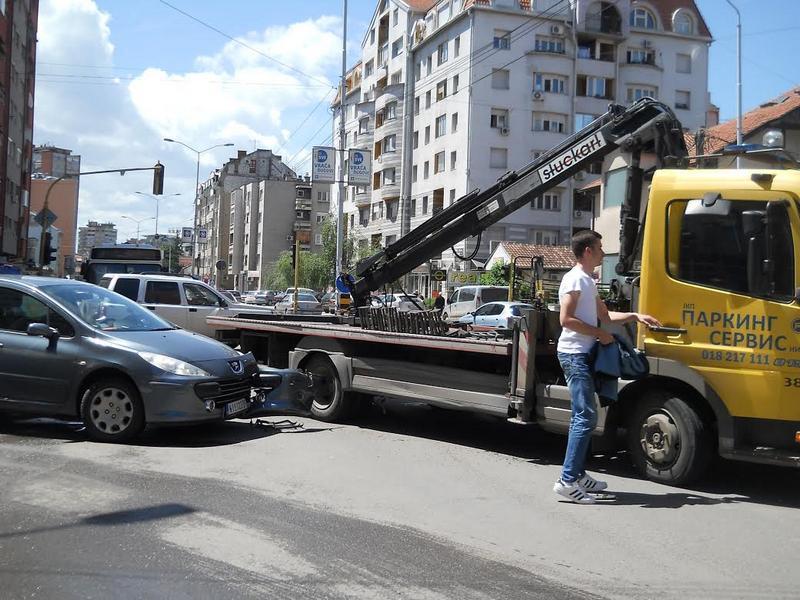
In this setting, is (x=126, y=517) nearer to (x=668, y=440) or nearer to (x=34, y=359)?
(x=34, y=359)

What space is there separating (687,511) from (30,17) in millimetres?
57983

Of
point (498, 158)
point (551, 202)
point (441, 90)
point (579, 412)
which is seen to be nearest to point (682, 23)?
point (551, 202)

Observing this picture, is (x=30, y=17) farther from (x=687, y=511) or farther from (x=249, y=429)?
(x=687, y=511)

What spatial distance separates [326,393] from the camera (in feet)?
30.6

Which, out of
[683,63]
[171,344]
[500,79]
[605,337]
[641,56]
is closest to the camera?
[605,337]

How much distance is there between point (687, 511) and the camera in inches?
227

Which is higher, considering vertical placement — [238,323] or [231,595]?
[238,323]

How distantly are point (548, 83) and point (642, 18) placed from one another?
9891 mm

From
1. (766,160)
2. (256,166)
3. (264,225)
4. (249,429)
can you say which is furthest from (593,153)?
(256,166)

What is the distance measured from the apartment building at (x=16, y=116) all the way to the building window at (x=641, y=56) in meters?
39.9

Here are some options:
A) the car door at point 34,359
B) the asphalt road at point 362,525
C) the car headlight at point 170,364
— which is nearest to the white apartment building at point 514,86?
the car door at point 34,359

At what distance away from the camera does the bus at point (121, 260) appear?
23203mm

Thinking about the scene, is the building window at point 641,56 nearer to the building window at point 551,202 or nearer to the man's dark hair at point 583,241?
the building window at point 551,202

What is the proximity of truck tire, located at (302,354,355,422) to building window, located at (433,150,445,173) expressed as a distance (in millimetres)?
46428
